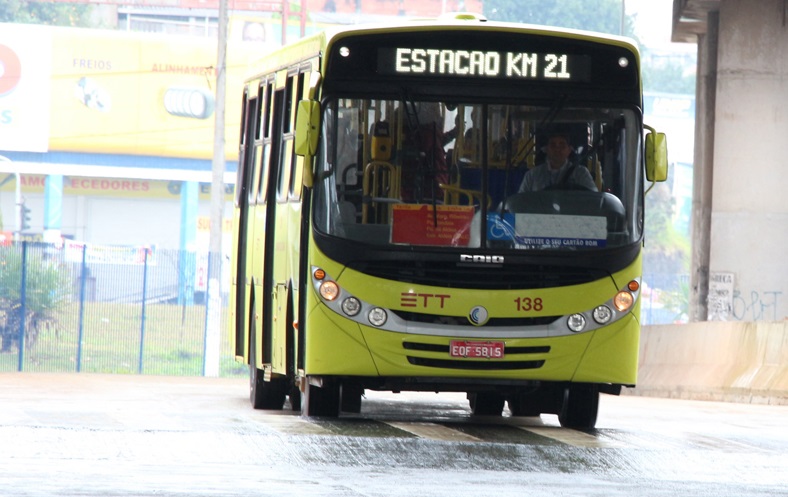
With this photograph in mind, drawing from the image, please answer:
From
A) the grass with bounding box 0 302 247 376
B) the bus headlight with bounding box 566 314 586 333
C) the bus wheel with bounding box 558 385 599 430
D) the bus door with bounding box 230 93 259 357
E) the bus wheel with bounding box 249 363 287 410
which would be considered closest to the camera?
the bus headlight with bounding box 566 314 586 333

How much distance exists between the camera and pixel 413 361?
44.7 feet

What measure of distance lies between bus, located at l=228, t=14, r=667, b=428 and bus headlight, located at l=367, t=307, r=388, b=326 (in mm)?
10

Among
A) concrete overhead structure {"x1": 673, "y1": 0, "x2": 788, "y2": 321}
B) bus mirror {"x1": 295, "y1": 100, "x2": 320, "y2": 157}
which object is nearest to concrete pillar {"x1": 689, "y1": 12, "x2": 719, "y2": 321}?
concrete overhead structure {"x1": 673, "y1": 0, "x2": 788, "y2": 321}

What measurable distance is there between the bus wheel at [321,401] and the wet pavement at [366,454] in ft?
0.57

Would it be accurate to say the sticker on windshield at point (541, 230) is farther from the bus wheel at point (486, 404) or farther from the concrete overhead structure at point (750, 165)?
the concrete overhead structure at point (750, 165)

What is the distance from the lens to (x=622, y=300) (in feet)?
45.8

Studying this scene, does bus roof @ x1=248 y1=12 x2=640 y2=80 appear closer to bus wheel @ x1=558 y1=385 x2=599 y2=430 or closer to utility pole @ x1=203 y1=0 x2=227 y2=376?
bus wheel @ x1=558 y1=385 x2=599 y2=430

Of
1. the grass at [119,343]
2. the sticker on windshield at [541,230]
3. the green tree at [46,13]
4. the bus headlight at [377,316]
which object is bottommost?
the grass at [119,343]

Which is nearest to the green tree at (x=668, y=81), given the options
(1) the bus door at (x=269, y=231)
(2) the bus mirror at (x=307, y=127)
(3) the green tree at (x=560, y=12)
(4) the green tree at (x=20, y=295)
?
(3) the green tree at (x=560, y=12)

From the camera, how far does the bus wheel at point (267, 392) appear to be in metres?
17.5

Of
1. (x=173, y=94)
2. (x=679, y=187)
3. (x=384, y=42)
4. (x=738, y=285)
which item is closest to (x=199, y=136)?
(x=173, y=94)

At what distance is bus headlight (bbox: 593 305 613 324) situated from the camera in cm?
1385

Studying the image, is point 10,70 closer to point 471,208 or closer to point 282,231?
point 282,231

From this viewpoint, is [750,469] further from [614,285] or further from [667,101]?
[667,101]
